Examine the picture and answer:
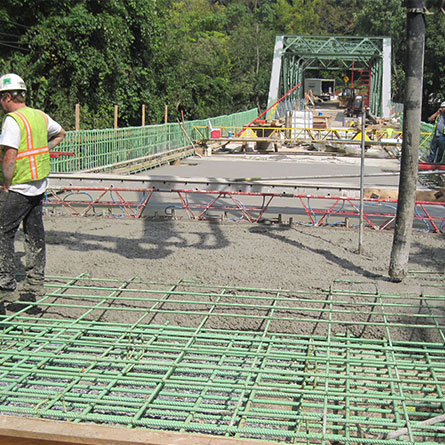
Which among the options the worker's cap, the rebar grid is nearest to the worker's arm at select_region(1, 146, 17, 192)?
the worker's cap

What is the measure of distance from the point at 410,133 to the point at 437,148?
27.8ft

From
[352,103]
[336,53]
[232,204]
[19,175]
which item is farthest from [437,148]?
[336,53]

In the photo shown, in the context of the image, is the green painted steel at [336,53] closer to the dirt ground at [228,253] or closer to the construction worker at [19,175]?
the dirt ground at [228,253]

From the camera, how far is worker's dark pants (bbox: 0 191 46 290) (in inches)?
187

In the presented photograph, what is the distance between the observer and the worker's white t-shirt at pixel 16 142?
179 inches

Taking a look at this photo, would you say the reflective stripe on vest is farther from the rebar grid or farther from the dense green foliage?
the dense green foliage

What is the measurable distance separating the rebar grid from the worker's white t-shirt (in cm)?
101

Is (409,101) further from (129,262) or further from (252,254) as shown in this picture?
(129,262)

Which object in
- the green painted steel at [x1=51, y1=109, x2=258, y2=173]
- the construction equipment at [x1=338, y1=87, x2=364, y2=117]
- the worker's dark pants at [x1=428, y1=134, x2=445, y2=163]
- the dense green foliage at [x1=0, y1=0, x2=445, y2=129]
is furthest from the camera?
the construction equipment at [x1=338, y1=87, x2=364, y2=117]

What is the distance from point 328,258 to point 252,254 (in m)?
0.89

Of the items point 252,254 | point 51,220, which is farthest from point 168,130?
point 252,254

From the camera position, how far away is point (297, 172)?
1752 centimetres

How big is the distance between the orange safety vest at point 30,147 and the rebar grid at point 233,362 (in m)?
1.15

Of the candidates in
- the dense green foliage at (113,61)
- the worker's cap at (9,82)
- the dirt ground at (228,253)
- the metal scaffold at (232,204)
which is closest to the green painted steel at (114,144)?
the dense green foliage at (113,61)
